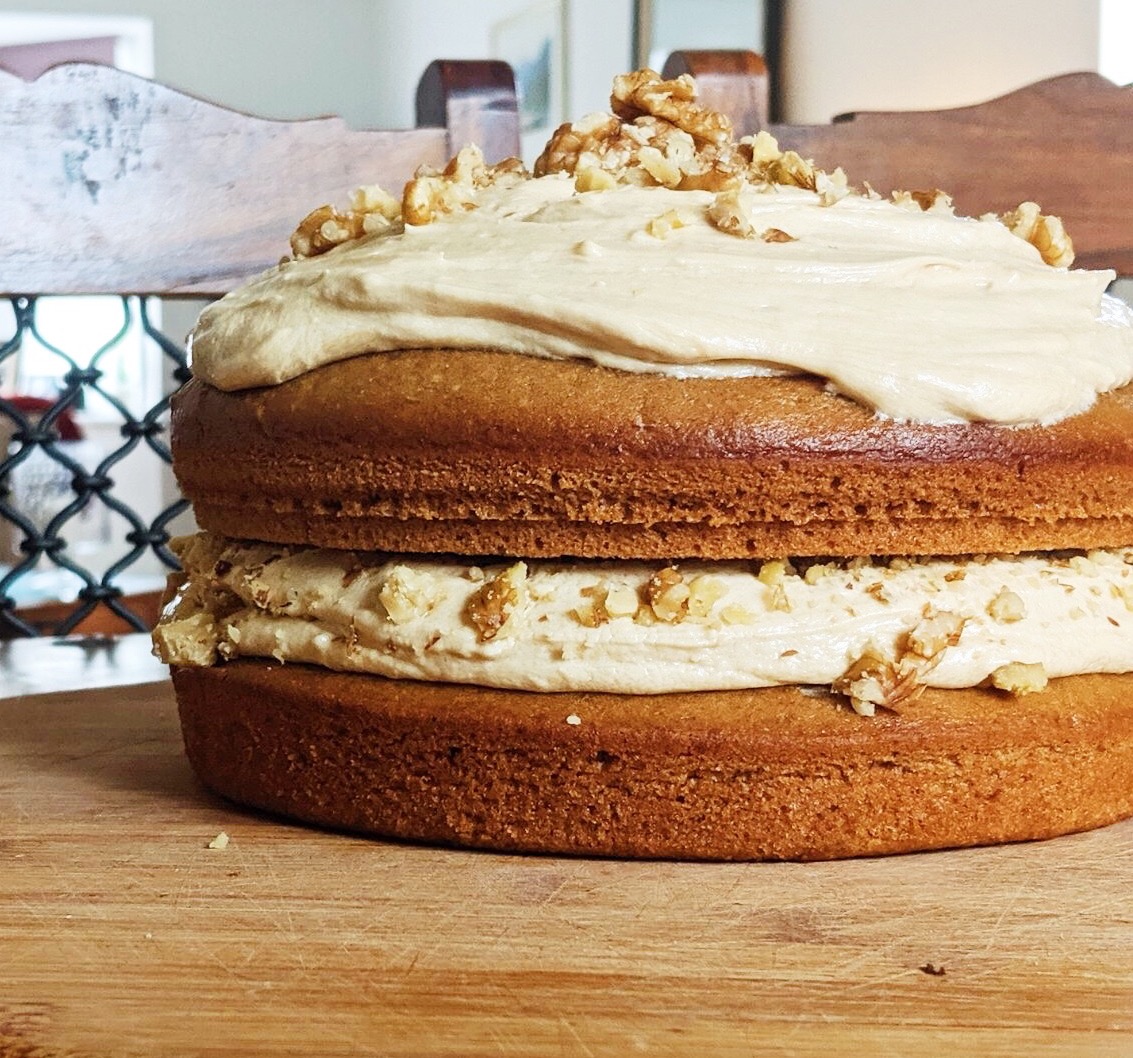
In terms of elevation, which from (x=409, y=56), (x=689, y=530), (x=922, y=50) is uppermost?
(x=409, y=56)

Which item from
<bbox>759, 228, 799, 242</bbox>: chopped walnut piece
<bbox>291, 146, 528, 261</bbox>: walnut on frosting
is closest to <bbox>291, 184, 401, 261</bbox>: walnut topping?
<bbox>291, 146, 528, 261</bbox>: walnut on frosting

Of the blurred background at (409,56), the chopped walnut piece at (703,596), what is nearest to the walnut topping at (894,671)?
the chopped walnut piece at (703,596)

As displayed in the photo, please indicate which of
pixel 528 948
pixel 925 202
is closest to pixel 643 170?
pixel 925 202

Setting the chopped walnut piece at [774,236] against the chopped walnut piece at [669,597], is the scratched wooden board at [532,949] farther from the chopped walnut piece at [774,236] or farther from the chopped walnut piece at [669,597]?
the chopped walnut piece at [774,236]

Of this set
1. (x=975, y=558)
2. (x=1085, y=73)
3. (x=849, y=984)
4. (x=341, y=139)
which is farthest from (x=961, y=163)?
(x=849, y=984)

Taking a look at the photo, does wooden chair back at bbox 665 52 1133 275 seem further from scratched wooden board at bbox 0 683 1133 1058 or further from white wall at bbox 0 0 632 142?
white wall at bbox 0 0 632 142

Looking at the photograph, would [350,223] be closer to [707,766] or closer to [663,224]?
[663,224]
